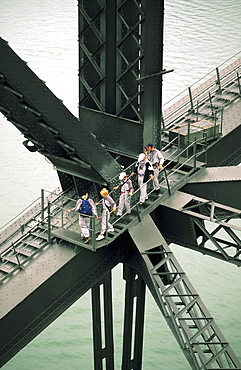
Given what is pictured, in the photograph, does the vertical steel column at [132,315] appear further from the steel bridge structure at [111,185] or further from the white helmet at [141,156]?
the white helmet at [141,156]

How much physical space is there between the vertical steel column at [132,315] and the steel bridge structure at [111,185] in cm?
401

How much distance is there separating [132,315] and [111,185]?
7518 millimetres

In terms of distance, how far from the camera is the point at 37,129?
25422 millimetres

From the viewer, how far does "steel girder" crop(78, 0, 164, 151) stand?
25453 mm

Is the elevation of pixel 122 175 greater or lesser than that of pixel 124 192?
greater

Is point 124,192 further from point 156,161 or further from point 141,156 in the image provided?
point 156,161

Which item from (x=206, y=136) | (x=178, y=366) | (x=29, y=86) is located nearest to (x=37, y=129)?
(x=29, y=86)

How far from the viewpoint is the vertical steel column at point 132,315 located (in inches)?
1246

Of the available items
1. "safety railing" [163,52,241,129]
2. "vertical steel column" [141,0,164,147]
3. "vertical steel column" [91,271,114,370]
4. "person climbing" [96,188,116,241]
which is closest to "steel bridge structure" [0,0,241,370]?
"vertical steel column" [141,0,164,147]

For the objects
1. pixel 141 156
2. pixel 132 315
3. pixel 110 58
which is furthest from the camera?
pixel 132 315

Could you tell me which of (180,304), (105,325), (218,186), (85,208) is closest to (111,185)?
(85,208)

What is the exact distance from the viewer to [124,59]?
2625 centimetres

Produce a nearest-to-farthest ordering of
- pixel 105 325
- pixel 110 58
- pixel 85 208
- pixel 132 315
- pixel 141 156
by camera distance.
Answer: pixel 85 208 → pixel 141 156 → pixel 110 58 → pixel 132 315 → pixel 105 325

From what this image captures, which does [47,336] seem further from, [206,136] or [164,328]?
[206,136]
